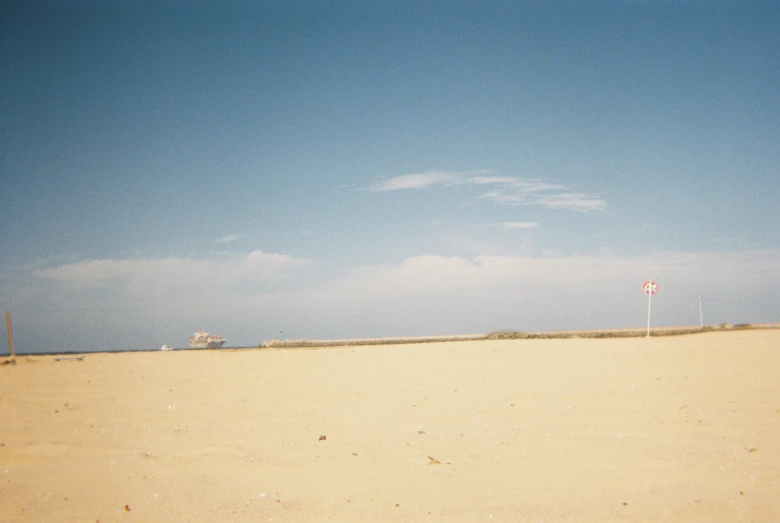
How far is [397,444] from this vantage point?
18.5ft

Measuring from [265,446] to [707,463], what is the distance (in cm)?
449

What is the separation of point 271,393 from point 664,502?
5.96 meters

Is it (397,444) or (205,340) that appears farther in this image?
(205,340)

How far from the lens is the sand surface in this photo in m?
4.05

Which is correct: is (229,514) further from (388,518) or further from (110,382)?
(110,382)

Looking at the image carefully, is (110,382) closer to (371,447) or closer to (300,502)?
(371,447)

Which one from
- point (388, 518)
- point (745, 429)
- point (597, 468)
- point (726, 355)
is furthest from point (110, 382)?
point (726, 355)

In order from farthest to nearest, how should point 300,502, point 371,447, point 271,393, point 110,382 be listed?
point 110,382
point 271,393
point 371,447
point 300,502

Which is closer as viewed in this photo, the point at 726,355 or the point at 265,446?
the point at 265,446

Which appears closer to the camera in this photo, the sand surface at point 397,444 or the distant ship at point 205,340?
the sand surface at point 397,444

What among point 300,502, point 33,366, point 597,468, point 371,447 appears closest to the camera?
point 300,502

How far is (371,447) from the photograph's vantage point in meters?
5.55

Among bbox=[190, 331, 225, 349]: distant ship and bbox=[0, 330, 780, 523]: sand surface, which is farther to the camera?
bbox=[190, 331, 225, 349]: distant ship

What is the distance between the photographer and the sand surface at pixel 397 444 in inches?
159
